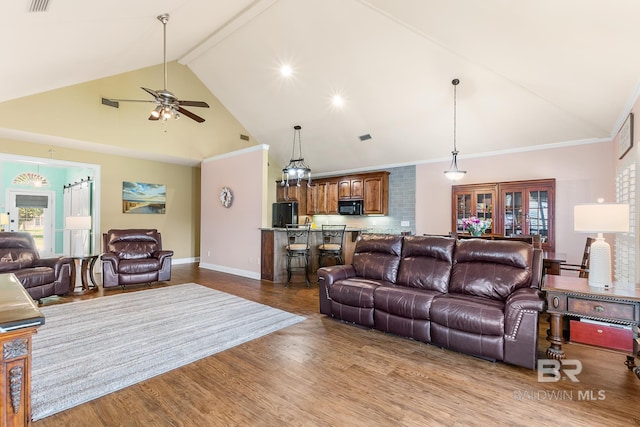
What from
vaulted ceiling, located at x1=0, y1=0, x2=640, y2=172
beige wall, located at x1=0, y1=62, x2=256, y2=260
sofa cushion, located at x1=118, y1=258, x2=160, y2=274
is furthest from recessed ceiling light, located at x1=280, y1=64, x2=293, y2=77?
sofa cushion, located at x1=118, y1=258, x2=160, y2=274

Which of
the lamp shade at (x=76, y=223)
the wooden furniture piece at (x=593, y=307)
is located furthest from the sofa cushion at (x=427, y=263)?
the lamp shade at (x=76, y=223)

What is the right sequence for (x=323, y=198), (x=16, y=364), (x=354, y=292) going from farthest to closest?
(x=323, y=198) → (x=354, y=292) → (x=16, y=364)

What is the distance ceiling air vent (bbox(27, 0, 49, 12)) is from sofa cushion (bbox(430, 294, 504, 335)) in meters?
4.62

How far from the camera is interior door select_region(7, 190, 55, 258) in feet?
25.9

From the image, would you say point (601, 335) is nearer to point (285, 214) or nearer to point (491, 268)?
point (491, 268)

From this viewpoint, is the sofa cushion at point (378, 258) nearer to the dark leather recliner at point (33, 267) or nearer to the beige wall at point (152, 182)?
the dark leather recliner at point (33, 267)

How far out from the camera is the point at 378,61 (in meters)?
5.15

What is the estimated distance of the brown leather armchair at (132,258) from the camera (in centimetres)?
535

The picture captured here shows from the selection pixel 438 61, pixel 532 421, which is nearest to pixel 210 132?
pixel 438 61

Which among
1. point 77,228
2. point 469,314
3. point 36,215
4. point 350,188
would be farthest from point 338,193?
point 36,215

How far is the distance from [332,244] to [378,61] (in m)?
3.45

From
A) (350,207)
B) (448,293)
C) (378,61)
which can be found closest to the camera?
(448,293)

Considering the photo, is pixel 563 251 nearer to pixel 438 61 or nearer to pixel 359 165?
pixel 438 61

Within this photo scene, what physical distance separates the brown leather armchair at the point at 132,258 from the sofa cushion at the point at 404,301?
4392 mm
